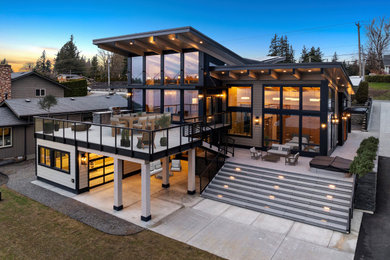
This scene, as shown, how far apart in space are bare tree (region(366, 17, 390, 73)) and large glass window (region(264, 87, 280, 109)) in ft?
149

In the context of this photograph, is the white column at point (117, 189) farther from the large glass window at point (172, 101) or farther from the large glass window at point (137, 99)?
the large glass window at point (137, 99)

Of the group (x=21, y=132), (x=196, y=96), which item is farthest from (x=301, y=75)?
(x=21, y=132)

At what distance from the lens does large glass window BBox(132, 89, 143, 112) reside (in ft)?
58.5

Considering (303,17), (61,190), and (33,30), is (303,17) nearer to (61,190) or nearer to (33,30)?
(33,30)

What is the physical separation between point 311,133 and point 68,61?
68403mm

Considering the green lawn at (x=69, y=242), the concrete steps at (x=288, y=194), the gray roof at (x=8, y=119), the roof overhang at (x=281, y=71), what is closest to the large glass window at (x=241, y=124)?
the roof overhang at (x=281, y=71)

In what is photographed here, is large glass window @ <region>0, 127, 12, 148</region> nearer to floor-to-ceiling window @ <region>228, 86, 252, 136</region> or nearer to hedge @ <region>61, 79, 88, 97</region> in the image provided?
floor-to-ceiling window @ <region>228, 86, 252, 136</region>

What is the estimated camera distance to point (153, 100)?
17391 mm

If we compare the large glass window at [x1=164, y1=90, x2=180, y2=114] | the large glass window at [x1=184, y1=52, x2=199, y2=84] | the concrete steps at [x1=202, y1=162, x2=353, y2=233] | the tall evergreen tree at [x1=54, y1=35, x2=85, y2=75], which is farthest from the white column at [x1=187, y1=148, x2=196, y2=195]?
the tall evergreen tree at [x1=54, y1=35, x2=85, y2=75]

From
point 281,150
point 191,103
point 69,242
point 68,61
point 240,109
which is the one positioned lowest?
point 69,242

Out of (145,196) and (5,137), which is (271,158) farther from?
(5,137)

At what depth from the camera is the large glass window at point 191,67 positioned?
15766mm

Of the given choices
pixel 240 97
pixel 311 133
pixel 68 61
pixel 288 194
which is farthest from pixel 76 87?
pixel 68 61

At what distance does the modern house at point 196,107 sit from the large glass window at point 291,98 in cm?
6
